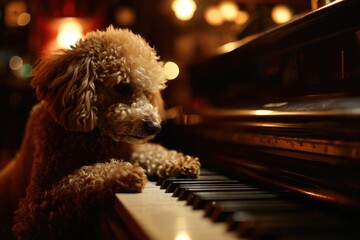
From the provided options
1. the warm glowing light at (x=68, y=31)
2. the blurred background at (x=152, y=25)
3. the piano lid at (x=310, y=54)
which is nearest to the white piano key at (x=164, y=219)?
the piano lid at (x=310, y=54)

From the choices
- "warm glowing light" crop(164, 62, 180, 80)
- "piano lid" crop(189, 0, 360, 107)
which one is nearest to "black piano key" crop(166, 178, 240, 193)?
"piano lid" crop(189, 0, 360, 107)

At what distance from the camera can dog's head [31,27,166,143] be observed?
2.17 m

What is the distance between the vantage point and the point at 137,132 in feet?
7.23

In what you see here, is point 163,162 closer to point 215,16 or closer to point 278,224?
point 278,224

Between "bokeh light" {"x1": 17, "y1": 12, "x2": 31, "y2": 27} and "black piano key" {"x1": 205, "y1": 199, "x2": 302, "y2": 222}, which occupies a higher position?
"bokeh light" {"x1": 17, "y1": 12, "x2": 31, "y2": 27}

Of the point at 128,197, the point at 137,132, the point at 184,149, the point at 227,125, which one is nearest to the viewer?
the point at 128,197

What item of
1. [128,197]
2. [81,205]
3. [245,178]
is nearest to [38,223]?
[81,205]

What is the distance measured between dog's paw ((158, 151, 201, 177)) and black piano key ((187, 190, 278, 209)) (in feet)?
1.57

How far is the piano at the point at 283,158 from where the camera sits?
54.8 inches

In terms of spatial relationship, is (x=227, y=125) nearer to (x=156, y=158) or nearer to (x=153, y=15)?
(x=156, y=158)

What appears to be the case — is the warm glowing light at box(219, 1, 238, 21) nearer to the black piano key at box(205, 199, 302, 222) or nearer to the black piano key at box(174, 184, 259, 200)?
the black piano key at box(174, 184, 259, 200)

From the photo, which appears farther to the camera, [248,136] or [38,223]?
[248,136]

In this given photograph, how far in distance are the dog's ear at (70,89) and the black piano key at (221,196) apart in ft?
2.30

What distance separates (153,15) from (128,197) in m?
8.94
